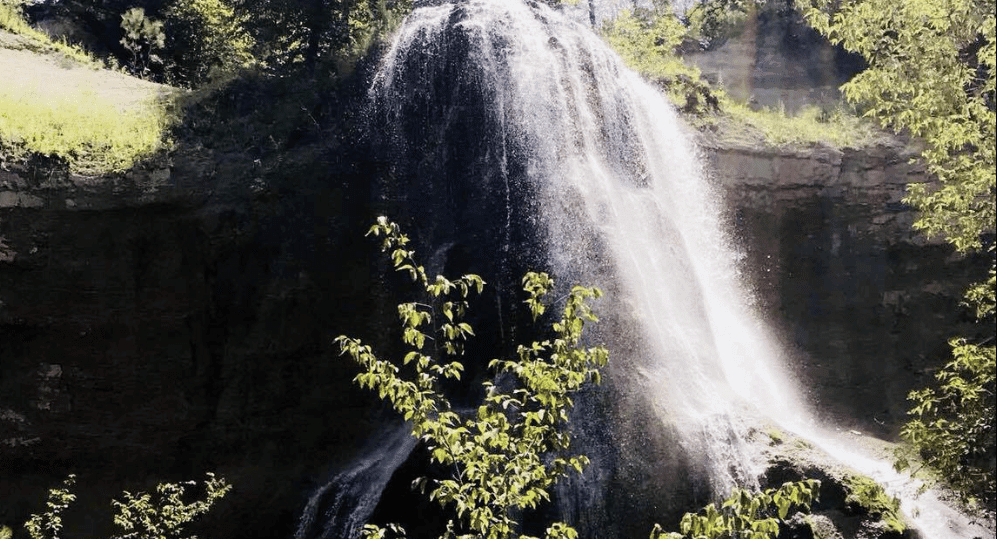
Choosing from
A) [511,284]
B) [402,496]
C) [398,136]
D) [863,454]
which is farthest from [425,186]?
[863,454]

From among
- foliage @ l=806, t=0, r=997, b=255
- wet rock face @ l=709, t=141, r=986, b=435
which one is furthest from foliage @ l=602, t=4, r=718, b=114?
foliage @ l=806, t=0, r=997, b=255

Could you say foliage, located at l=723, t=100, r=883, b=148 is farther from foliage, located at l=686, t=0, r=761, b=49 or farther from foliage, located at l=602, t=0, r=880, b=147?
foliage, located at l=686, t=0, r=761, b=49

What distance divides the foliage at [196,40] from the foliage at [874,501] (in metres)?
18.6

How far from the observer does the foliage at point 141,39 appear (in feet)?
74.1

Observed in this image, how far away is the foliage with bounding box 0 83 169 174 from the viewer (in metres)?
15.3

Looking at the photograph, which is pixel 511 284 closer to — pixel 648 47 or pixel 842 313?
pixel 842 313

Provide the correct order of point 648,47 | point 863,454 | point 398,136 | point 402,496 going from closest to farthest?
point 402,496
point 863,454
point 398,136
point 648,47

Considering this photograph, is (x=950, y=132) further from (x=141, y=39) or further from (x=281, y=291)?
(x=141, y=39)

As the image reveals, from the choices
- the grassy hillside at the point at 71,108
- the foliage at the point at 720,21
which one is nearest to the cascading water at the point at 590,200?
the grassy hillside at the point at 71,108

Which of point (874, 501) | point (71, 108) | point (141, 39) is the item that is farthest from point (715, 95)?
point (141, 39)

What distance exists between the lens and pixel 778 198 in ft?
65.3

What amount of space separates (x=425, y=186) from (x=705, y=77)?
45.4 ft

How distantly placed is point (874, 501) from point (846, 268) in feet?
30.5

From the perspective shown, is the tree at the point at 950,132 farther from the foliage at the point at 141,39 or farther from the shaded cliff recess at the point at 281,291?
the foliage at the point at 141,39
